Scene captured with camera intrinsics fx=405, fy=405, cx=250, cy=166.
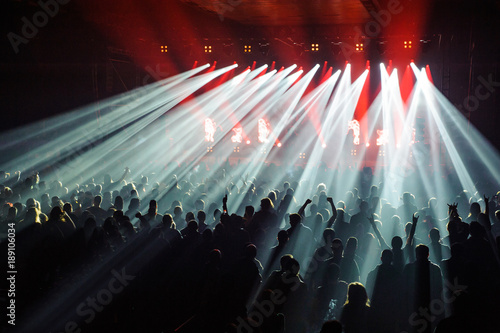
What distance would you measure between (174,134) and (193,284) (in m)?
12.6

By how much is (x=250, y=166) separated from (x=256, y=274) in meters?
11.0

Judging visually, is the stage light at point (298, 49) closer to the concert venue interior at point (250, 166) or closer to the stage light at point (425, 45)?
the concert venue interior at point (250, 166)

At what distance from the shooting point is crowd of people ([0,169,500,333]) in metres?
3.47

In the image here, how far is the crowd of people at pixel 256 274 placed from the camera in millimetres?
3469

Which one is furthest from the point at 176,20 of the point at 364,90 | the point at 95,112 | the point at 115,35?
the point at 364,90

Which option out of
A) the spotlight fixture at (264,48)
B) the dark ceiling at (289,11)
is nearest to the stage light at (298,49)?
the dark ceiling at (289,11)

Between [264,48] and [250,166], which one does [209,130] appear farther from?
[264,48]

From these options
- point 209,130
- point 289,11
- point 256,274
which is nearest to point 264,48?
point 289,11

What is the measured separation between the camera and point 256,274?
13.0 ft

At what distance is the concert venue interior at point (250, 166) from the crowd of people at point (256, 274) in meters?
0.02

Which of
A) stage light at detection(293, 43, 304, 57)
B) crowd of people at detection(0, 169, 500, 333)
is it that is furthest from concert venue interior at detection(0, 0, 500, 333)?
stage light at detection(293, 43, 304, 57)

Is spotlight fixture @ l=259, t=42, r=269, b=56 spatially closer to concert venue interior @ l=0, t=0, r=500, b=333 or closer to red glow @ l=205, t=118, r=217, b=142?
concert venue interior @ l=0, t=0, r=500, b=333

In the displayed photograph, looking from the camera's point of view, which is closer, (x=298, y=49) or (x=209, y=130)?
(x=298, y=49)

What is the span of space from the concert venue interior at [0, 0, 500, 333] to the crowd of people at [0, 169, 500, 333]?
2 cm
